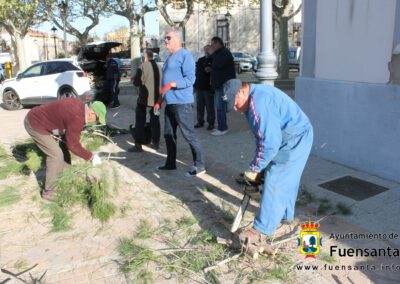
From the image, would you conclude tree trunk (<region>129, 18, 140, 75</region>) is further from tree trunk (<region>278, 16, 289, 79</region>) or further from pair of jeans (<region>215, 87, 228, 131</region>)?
pair of jeans (<region>215, 87, 228, 131</region>)

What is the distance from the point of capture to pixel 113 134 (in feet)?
27.0

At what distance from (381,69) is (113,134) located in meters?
5.05

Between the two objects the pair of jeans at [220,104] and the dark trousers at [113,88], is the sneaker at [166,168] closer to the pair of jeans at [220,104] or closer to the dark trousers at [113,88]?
the pair of jeans at [220,104]

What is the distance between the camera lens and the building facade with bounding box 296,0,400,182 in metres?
4.98

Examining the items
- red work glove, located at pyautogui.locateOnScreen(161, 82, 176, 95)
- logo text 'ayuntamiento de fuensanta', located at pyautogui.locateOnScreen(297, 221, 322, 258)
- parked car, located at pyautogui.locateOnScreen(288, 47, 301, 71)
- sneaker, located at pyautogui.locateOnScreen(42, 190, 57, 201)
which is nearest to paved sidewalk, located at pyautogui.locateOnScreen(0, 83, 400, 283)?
logo text 'ayuntamiento de fuensanta', located at pyautogui.locateOnScreen(297, 221, 322, 258)

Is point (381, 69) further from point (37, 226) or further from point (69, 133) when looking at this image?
point (37, 226)

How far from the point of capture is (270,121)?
3.10 m

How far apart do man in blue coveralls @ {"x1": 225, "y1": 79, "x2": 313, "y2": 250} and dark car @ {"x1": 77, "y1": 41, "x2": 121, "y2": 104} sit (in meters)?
9.94

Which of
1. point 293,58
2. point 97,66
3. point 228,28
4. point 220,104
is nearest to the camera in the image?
point 220,104

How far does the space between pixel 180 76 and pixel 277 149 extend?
2475mm

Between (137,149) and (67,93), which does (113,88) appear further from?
(137,149)

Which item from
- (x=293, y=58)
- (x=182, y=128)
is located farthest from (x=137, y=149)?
(x=293, y=58)

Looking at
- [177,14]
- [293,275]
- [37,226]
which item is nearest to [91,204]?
[37,226]

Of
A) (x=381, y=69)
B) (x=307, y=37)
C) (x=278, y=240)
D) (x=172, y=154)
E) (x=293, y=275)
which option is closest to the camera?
(x=293, y=275)
